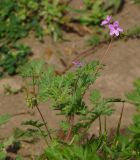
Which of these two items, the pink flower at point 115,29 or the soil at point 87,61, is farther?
the soil at point 87,61

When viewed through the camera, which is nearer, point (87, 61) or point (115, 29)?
point (115, 29)

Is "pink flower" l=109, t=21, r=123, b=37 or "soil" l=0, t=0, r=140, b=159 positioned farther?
"soil" l=0, t=0, r=140, b=159

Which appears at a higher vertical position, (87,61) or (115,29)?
(115,29)

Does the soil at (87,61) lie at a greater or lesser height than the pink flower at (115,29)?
lesser

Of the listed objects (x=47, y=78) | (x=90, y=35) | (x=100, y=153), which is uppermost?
(x=90, y=35)

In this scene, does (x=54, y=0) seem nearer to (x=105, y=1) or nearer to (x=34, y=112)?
(x=105, y=1)

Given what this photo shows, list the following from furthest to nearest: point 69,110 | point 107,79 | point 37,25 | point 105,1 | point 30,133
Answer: point 105,1 < point 37,25 < point 107,79 < point 30,133 < point 69,110

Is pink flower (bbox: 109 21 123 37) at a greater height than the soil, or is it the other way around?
pink flower (bbox: 109 21 123 37)

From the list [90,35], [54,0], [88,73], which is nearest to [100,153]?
[88,73]
